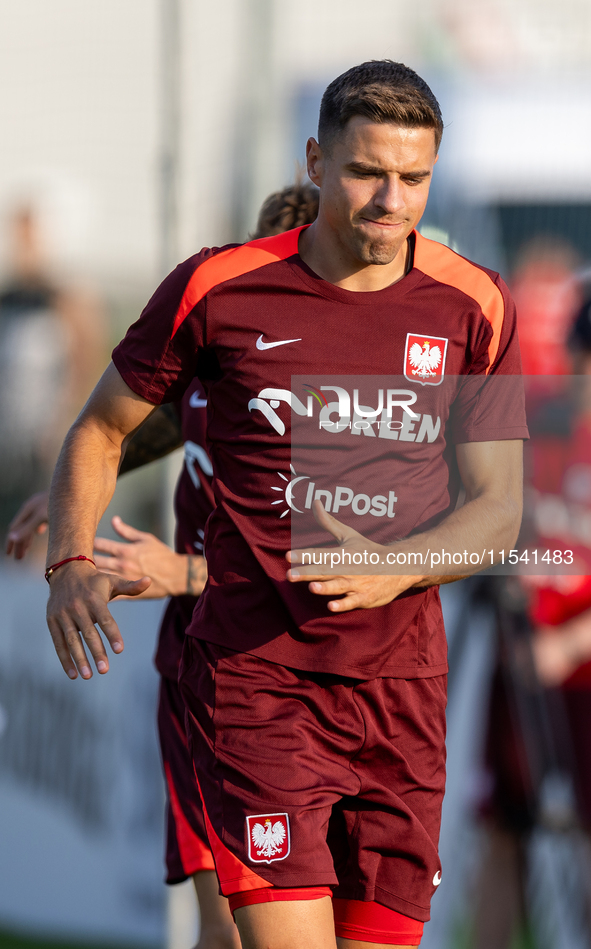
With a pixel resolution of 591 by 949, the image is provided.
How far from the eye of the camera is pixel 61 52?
4.82m

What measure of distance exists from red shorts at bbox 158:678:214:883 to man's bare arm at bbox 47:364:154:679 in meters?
0.86

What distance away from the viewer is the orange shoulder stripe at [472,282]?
237 cm

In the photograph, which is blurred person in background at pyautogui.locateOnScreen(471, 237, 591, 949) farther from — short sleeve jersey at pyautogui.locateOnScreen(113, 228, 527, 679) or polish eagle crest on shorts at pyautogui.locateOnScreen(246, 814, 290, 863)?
polish eagle crest on shorts at pyautogui.locateOnScreen(246, 814, 290, 863)

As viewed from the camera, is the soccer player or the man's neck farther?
the man's neck

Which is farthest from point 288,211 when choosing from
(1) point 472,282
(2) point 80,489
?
(2) point 80,489

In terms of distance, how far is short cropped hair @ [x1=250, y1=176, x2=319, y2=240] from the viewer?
3.06m

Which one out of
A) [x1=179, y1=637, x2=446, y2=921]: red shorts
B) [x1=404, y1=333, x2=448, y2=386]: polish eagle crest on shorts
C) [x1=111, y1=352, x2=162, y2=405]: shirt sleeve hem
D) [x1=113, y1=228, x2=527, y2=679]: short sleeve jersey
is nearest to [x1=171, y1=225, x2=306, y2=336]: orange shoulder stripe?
[x1=113, y1=228, x2=527, y2=679]: short sleeve jersey

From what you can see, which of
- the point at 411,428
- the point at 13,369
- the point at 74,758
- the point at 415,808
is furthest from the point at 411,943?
the point at 13,369

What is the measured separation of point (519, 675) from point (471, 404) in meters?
2.36

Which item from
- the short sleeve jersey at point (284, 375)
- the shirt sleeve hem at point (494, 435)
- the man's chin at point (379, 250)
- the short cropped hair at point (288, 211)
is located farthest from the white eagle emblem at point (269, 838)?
the short cropped hair at point (288, 211)

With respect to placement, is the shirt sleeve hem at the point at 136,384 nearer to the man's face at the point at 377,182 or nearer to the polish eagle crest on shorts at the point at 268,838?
the man's face at the point at 377,182

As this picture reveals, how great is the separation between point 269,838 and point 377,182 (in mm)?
1346

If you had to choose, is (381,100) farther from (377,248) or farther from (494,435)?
(494,435)

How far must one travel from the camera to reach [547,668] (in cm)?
445
